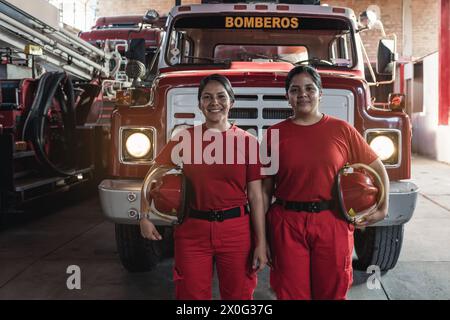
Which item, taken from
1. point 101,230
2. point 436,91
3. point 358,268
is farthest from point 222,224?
point 436,91

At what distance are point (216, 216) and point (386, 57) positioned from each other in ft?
8.58

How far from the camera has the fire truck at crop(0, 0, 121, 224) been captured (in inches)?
214

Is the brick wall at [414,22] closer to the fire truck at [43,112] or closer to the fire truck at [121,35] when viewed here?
the fire truck at [121,35]

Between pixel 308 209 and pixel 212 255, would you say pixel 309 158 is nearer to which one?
pixel 308 209

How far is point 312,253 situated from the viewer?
2.37 meters

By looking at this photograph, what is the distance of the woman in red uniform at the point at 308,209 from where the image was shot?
2.33 meters

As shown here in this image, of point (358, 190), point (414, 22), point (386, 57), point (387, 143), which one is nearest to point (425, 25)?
point (414, 22)

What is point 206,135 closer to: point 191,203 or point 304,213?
point 191,203

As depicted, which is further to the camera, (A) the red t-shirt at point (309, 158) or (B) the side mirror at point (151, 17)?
(B) the side mirror at point (151, 17)

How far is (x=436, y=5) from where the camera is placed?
18.8 m

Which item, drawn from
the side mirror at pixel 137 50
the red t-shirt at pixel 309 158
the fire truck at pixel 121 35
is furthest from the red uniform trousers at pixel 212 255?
the fire truck at pixel 121 35

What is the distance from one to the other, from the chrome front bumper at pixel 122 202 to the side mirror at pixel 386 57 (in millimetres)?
2306

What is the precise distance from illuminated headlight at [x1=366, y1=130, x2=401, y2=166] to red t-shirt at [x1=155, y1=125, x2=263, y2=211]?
1.21 m

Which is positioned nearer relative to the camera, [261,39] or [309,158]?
[309,158]
